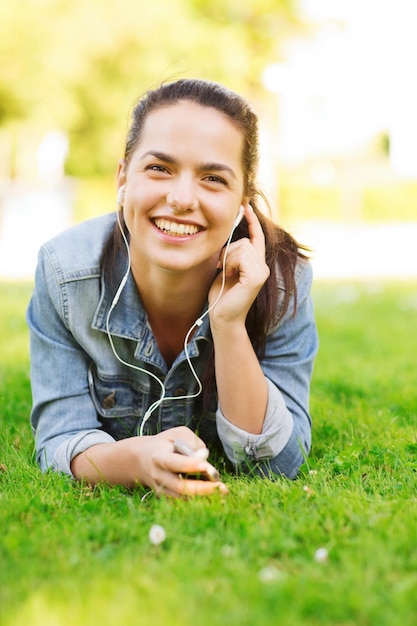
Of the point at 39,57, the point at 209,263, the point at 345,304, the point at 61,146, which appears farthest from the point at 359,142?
the point at 209,263

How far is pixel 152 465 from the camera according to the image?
105 inches

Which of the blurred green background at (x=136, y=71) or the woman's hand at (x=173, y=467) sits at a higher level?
the blurred green background at (x=136, y=71)

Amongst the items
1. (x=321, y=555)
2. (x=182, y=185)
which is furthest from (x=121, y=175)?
(x=321, y=555)

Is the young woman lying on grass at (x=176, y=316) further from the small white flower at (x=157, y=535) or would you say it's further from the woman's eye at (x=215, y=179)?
the small white flower at (x=157, y=535)

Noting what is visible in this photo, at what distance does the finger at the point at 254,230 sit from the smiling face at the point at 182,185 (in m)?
0.18

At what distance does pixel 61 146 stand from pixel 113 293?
25.6 m

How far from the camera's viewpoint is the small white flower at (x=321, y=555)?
215 cm

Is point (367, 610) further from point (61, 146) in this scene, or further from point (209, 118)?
point (61, 146)

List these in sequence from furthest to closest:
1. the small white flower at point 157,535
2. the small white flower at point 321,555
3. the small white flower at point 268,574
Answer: the small white flower at point 157,535, the small white flower at point 321,555, the small white flower at point 268,574

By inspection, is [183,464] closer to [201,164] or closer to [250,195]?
[201,164]

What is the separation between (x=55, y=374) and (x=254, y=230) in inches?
37.7

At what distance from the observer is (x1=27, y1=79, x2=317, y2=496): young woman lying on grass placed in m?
2.87

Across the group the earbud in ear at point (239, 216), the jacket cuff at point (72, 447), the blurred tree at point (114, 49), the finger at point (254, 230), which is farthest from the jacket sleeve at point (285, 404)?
the blurred tree at point (114, 49)

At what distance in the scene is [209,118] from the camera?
2.92 m
